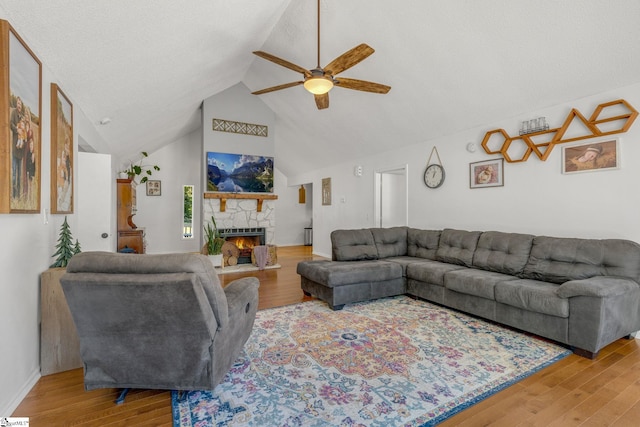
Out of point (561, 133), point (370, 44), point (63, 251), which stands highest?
point (370, 44)

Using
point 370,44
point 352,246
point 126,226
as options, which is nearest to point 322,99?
point 370,44

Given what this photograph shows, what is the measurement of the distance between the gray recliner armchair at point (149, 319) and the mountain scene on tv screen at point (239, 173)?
5.15m

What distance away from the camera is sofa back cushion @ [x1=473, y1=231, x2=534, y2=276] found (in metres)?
3.44

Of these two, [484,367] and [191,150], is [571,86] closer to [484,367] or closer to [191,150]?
[484,367]

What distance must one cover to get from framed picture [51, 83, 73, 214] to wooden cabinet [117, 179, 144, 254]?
2.98 m

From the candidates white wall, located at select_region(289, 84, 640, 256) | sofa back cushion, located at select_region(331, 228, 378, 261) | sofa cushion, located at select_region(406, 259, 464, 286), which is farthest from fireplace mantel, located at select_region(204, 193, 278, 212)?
sofa cushion, located at select_region(406, 259, 464, 286)

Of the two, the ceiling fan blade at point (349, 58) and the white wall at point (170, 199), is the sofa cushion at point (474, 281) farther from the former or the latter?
the white wall at point (170, 199)

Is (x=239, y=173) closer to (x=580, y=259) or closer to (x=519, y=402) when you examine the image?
(x=580, y=259)

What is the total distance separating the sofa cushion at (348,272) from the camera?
368 cm

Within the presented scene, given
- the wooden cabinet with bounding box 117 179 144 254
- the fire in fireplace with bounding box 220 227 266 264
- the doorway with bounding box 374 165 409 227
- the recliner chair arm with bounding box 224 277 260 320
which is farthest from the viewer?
the fire in fireplace with bounding box 220 227 266 264

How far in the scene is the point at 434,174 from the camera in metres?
5.10

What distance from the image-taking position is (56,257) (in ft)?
8.52

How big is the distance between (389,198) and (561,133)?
3.42 meters

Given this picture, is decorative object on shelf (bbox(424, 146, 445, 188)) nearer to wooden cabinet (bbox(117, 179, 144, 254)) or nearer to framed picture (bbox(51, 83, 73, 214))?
framed picture (bbox(51, 83, 73, 214))
